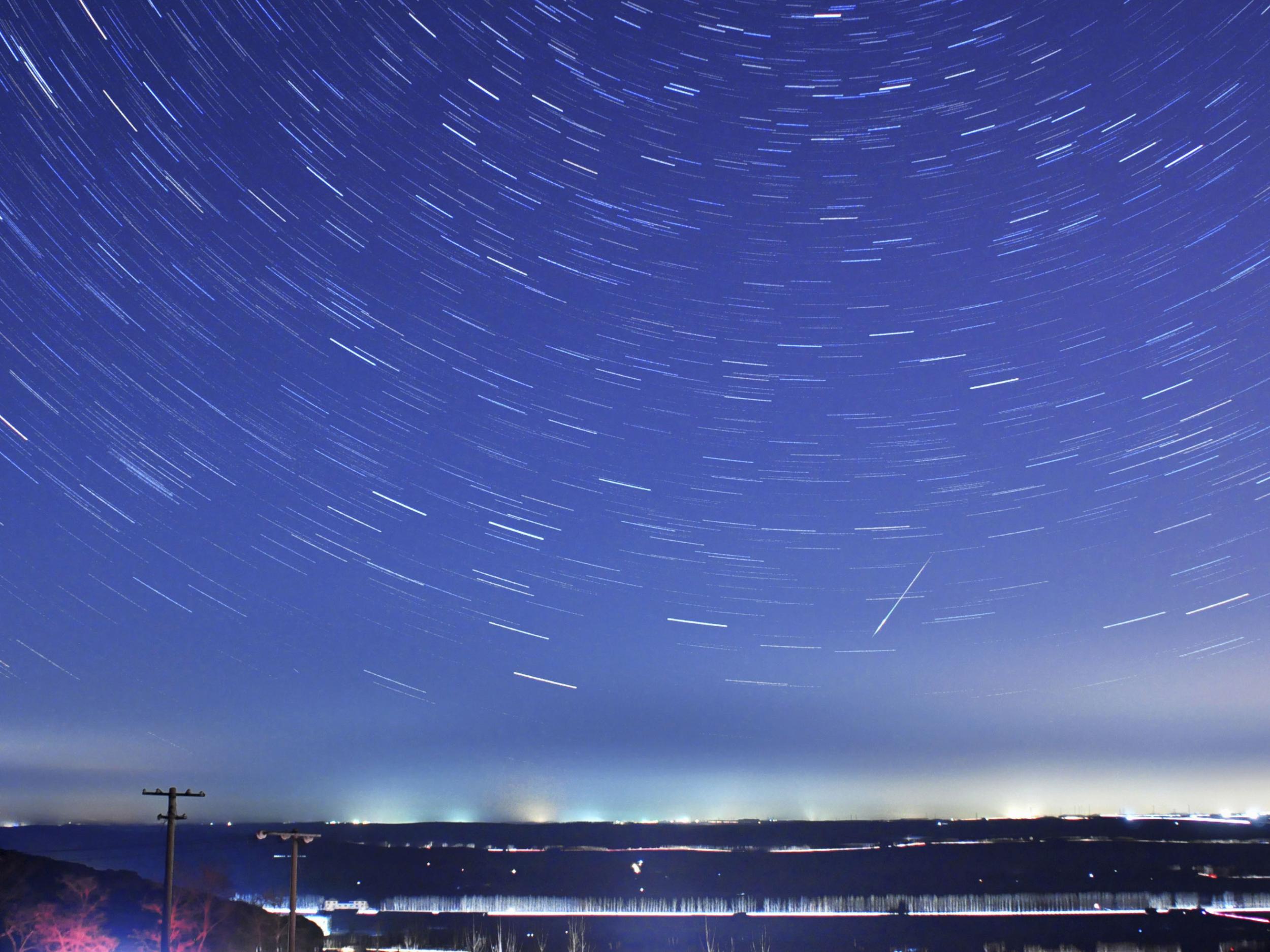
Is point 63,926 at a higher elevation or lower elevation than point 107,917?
higher

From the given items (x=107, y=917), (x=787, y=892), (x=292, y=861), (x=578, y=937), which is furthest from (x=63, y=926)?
(x=787, y=892)

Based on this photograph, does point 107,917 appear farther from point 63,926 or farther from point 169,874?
point 169,874

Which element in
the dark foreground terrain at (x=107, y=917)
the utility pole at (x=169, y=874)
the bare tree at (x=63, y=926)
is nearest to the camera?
the utility pole at (x=169, y=874)

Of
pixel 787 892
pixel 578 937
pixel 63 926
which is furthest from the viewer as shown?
pixel 787 892

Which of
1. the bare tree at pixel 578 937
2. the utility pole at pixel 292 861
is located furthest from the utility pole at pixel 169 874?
the bare tree at pixel 578 937

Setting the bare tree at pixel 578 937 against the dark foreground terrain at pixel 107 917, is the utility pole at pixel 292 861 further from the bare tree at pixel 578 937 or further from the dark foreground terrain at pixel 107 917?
the bare tree at pixel 578 937

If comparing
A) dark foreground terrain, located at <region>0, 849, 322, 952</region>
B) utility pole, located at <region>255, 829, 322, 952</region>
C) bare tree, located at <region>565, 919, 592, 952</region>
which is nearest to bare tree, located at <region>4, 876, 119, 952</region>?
dark foreground terrain, located at <region>0, 849, 322, 952</region>

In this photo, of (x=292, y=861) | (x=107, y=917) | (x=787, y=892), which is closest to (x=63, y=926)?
(x=107, y=917)

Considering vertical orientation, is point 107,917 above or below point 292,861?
below

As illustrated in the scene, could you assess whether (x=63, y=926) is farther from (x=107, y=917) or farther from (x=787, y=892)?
(x=787, y=892)

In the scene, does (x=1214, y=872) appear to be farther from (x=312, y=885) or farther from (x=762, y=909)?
(x=312, y=885)

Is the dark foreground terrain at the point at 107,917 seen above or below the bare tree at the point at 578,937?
above

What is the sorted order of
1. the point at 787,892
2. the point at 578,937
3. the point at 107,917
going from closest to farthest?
the point at 107,917 → the point at 578,937 → the point at 787,892

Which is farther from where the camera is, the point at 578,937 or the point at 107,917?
the point at 578,937
